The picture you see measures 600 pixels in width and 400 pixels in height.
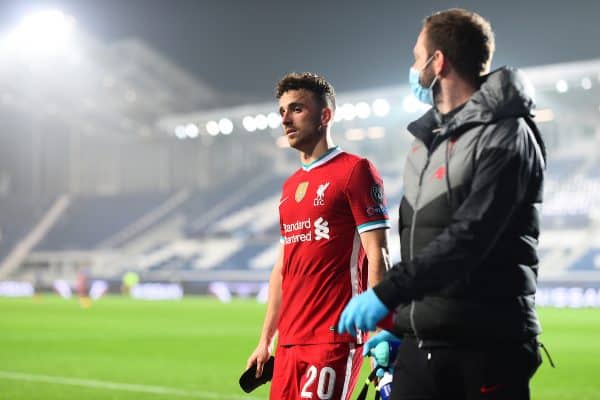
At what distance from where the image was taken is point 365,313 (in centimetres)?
282

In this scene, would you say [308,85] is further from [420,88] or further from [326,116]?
[420,88]

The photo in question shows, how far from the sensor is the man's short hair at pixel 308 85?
4.57 meters

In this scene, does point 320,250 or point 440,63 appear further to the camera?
point 320,250

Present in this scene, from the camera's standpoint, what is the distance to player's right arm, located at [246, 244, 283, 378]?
4.69m

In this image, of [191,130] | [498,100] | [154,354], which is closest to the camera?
[498,100]

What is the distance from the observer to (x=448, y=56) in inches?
119

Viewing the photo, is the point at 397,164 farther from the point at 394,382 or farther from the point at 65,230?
the point at 394,382

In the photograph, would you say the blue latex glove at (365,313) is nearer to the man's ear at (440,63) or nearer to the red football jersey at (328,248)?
the man's ear at (440,63)

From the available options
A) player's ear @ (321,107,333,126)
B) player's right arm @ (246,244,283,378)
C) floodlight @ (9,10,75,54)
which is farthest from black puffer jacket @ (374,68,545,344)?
floodlight @ (9,10,75,54)

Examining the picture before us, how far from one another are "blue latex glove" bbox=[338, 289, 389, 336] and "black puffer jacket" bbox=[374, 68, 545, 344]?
3 centimetres

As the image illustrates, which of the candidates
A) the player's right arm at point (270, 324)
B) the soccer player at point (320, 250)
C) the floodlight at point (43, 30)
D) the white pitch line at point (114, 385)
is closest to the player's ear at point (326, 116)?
the soccer player at point (320, 250)

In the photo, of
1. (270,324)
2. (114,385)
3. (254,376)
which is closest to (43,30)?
(114,385)

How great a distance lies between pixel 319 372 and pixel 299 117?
1.29 meters

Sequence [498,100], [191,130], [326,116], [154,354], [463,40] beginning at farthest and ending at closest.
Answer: [191,130] < [154,354] < [326,116] < [463,40] < [498,100]
